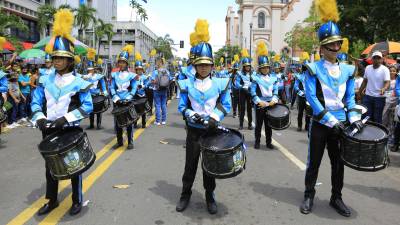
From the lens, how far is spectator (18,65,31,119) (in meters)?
13.6

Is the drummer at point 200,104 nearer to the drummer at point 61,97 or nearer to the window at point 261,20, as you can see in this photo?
the drummer at point 61,97

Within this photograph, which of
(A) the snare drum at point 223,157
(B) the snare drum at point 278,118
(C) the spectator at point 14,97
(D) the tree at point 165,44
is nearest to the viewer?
(A) the snare drum at point 223,157

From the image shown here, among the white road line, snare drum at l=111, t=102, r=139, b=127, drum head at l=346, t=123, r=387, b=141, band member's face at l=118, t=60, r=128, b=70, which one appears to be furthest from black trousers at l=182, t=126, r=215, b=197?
band member's face at l=118, t=60, r=128, b=70

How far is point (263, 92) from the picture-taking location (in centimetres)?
896

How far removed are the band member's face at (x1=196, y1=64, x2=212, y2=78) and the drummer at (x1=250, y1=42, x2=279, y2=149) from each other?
390 centimetres

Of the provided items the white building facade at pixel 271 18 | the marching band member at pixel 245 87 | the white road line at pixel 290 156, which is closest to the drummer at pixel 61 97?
the white road line at pixel 290 156

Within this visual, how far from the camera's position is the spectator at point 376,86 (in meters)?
9.18

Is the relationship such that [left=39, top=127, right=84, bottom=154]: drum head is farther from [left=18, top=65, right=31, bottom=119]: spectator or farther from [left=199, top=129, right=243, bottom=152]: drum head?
[left=18, top=65, right=31, bottom=119]: spectator

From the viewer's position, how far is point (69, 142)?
4.46m

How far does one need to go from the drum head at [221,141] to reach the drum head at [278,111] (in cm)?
380

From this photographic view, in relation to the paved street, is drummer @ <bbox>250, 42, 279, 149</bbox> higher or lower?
higher

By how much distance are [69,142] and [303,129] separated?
8814 mm

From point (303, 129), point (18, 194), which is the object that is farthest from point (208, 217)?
point (303, 129)

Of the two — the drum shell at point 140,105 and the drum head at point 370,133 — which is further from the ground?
the drum shell at point 140,105
